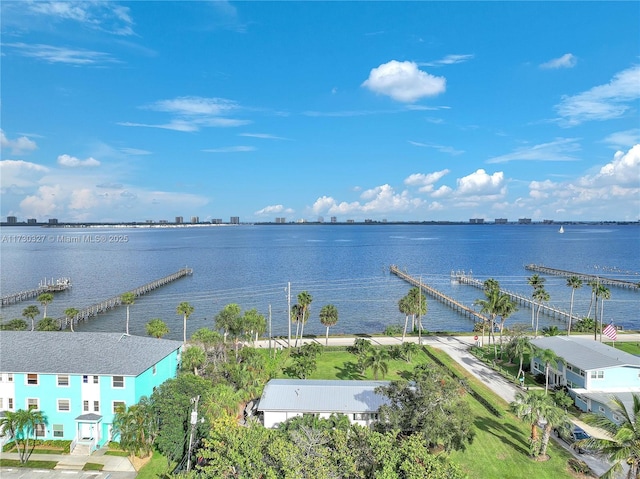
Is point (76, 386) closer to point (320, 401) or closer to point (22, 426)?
point (22, 426)

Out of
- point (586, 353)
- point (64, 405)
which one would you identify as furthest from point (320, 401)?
point (586, 353)

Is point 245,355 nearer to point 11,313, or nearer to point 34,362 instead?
point 34,362

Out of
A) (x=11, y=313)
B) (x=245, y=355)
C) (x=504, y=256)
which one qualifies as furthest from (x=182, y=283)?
(x=504, y=256)

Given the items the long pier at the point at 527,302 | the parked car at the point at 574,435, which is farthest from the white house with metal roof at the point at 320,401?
the long pier at the point at 527,302

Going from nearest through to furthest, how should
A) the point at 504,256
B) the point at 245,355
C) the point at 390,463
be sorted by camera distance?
the point at 390,463, the point at 245,355, the point at 504,256

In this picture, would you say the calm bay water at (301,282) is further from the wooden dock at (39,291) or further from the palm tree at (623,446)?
the palm tree at (623,446)

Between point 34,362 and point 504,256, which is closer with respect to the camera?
point 34,362
